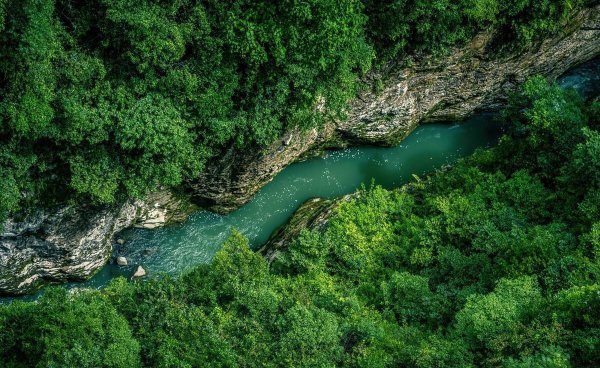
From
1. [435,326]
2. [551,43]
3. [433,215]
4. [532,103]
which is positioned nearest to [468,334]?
[435,326]

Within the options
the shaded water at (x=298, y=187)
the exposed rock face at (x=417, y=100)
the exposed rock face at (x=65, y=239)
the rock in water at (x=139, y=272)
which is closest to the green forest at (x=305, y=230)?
the exposed rock face at (x=65, y=239)

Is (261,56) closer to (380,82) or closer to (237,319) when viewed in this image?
(380,82)

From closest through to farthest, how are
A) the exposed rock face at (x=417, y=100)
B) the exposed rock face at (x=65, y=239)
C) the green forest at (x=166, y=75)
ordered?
the green forest at (x=166, y=75) → the exposed rock face at (x=65, y=239) → the exposed rock face at (x=417, y=100)

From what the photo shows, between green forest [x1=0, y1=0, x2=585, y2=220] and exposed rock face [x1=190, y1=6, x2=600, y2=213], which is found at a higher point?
green forest [x1=0, y1=0, x2=585, y2=220]

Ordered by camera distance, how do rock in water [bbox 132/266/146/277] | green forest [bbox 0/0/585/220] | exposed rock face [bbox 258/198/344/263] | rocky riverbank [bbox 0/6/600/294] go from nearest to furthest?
green forest [bbox 0/0/585/220] < rocky riverbank [bbox 0/6/600/294] < exposed rock face [bbox 258/198/344/263] < rock in water [bbox 132/266/146/277]

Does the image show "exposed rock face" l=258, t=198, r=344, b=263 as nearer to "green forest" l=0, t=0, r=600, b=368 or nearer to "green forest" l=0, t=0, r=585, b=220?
"green forest" l=0, t=0, r=600, b=368

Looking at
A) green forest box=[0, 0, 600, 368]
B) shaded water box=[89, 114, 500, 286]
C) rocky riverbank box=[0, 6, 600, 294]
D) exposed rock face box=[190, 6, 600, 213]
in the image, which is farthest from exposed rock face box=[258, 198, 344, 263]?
exposed rock face box=[190, 6, 600, 213]

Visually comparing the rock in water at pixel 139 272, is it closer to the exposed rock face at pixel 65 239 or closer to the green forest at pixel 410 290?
the exposed rock face at pixel 65 239
